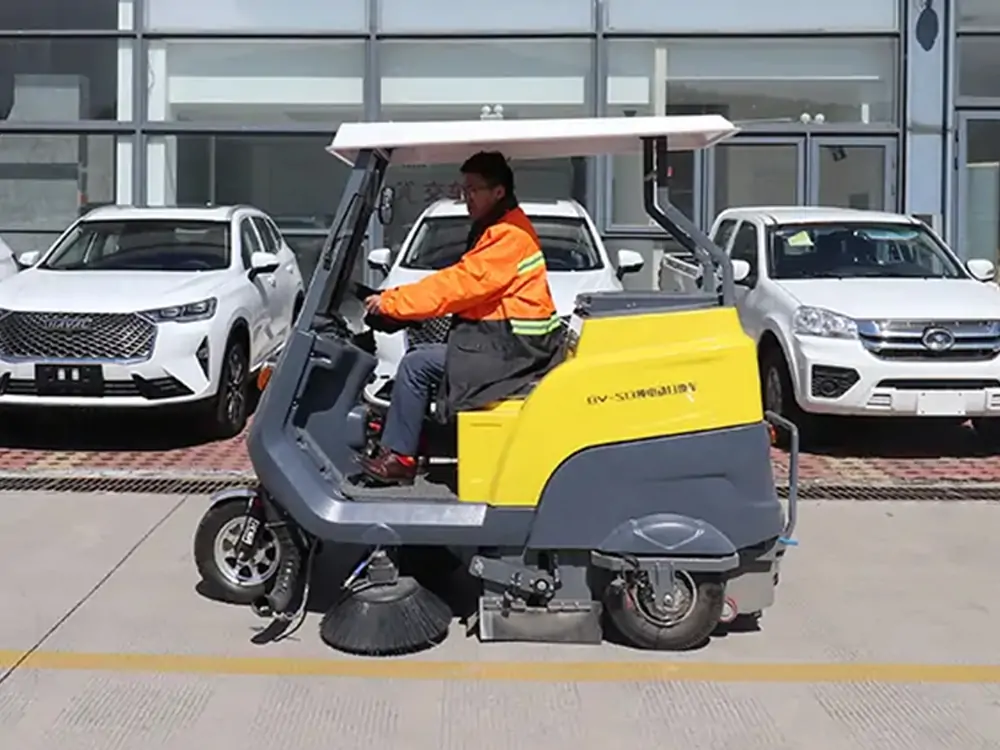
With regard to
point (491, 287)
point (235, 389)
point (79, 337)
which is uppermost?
point (491, 287)

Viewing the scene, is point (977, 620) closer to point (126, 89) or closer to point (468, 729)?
point (468, 729)

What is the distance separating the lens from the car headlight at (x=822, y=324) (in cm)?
965

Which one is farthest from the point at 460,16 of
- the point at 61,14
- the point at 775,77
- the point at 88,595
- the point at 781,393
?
the point at 88,595

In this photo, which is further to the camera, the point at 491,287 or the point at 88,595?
the point at 88,595

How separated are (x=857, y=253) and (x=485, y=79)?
242 inches

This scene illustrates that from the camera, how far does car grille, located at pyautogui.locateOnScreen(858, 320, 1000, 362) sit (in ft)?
31.3

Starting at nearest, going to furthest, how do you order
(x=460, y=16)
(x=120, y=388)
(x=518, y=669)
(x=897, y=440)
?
1. (x=518, y=669)
2. (x=120, y=388)
3. (x=897, y=440)
4. (x=460, y=16)

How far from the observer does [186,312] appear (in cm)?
972

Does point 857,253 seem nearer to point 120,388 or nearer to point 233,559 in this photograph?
point 120,388

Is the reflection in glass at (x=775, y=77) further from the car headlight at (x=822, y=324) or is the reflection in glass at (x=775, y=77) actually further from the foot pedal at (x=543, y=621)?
the foot pedal at (x=543, y=621)

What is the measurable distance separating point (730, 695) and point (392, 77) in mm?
11777

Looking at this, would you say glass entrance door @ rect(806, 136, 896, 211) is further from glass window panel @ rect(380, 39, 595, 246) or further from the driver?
the driver

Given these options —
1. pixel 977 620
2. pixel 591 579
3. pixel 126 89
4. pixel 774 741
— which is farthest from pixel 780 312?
pixel 126 89

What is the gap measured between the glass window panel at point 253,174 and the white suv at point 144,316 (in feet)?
13.4
